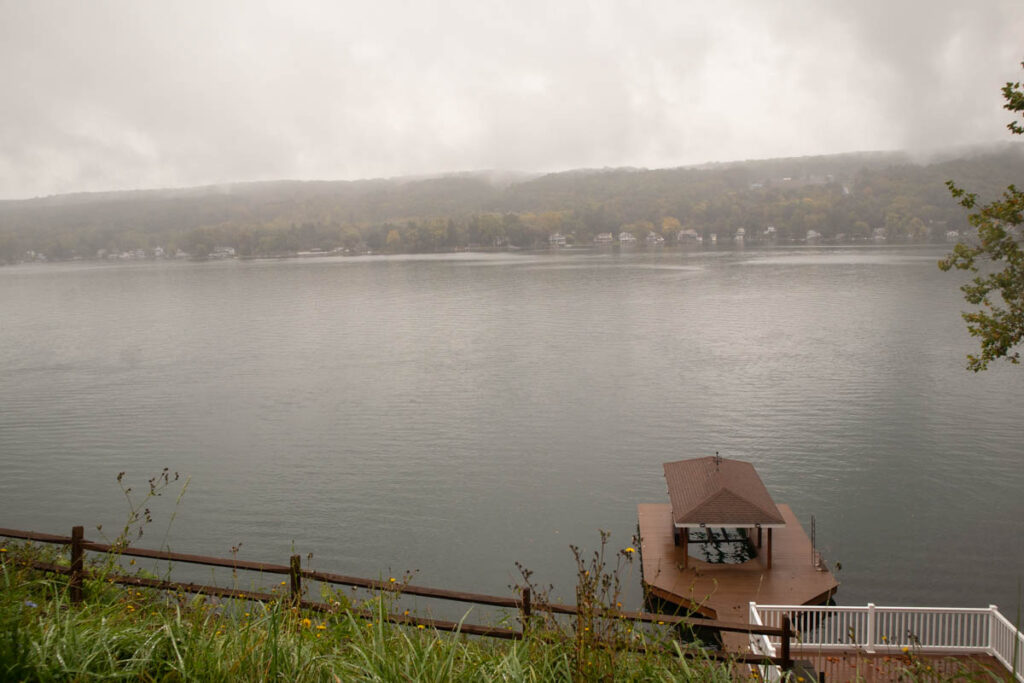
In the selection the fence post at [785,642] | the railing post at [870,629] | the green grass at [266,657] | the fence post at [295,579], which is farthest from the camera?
the railing post at [870,629]

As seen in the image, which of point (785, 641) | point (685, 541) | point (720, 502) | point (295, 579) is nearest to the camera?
point (785, 641)

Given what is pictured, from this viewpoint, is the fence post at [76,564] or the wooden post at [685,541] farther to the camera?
the wooden post at [685,541]

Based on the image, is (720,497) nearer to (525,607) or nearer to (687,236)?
(525,607)

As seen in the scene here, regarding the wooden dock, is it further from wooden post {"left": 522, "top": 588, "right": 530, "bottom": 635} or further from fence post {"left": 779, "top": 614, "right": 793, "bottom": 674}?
fence post {"left": 779, "top": 614, "right": 793, "bottom": 674}

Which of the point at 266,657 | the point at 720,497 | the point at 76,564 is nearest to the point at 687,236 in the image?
the point at 720,497

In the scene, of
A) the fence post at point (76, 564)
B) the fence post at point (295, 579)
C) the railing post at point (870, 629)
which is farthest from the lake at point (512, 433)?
the railing post at point (870, 629)

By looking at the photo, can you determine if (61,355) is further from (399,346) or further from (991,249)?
(991,249)

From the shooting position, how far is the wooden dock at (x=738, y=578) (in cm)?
1420

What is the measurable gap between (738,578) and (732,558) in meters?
2.55

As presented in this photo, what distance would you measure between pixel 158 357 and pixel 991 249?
43229 millimetres

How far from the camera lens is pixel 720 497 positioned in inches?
619

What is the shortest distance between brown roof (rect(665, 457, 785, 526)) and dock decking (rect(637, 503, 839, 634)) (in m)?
1.00

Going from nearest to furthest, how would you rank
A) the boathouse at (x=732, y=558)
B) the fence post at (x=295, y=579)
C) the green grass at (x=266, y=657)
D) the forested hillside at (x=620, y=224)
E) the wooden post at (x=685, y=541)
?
the green grass at (x=266, y=657)
the fence post at (x=295, y=579)
the boathouse at (x=732, y=558)
the wooden post at (x=685, y=541)
the forested hillside at (x=620, y=224)

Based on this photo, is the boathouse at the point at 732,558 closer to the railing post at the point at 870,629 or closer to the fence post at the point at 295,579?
the railing post at the point at 870,629
